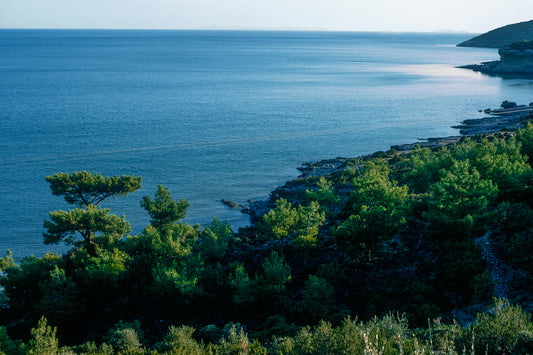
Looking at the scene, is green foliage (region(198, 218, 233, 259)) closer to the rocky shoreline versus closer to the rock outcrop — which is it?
the rocky shoreline

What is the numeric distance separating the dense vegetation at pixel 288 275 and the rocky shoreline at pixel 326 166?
1772cm

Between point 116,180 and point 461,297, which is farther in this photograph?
point 116,180

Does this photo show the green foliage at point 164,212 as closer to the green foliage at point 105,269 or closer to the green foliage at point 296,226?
the green foliage at point 105,269

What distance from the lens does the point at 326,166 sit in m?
68.9

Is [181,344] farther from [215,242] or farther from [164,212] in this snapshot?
[164,212]

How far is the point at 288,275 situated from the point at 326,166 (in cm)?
4186

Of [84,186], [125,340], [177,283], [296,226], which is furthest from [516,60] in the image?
[125,340]

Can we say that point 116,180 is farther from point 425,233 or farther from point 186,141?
point 186,141

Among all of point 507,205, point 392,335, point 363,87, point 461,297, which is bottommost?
point 461,297

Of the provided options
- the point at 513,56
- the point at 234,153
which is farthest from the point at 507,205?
the point at 513,56

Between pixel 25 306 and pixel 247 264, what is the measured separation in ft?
53.2

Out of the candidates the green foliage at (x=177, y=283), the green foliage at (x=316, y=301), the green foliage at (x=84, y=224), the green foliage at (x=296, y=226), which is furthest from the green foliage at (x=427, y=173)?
the green foliage at (x=84, y=224)

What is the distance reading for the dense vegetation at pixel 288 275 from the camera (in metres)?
24.3

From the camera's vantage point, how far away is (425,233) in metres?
31.2
